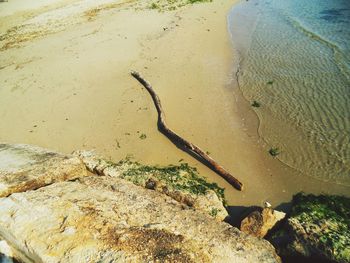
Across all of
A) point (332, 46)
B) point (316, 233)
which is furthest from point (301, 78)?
point (316, 233)

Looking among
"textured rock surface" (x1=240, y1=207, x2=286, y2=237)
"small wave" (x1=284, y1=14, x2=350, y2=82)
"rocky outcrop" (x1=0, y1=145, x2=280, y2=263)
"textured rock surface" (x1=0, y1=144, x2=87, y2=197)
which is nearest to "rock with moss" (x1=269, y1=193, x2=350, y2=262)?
"textured rock surface" (x1=240, y1=207, x2=286, y2=237)

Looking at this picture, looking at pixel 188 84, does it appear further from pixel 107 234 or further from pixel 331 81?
pixel 107 234

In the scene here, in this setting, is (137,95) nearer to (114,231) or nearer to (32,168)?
(32,168)

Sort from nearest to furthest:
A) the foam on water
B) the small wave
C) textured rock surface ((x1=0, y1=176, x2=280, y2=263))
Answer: textured rock surface ((x1=0, y1=176, x2=280, y2=263))
the foam on water
the small wave

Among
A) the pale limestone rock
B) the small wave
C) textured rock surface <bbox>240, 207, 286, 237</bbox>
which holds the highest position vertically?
the pale limestone rock

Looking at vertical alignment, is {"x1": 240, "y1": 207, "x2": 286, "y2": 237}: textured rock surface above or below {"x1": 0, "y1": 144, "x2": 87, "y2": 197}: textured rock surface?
below

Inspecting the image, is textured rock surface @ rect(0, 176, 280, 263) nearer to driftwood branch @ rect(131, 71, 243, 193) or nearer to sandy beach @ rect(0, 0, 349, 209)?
Answer: driftwood branch @ rect(131, 71, 243, 193)
